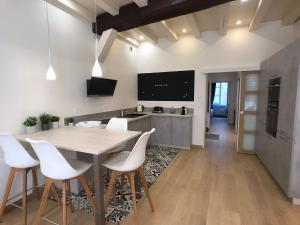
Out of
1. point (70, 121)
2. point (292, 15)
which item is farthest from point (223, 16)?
point (70, 121)

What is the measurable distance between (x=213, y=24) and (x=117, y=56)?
227 cm

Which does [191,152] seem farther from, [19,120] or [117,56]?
[19,120]

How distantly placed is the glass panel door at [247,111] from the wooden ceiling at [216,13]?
1.08 m

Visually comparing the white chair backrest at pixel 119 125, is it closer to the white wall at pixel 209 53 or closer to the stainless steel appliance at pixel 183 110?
the stainless steel appliance at pixel 183 110

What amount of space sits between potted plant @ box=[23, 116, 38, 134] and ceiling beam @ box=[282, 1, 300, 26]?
4314mm

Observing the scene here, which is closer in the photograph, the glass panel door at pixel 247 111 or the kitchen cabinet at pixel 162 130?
the glass panel door at pixel 247 111

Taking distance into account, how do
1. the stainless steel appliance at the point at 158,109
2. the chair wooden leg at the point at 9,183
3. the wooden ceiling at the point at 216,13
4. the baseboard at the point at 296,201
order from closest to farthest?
the chair wooden leg at the point at 9,183
the baseboard at the point at 296,201
the wooden ceiling at the point at 216,13
the stainless steel appliance at the point at 158,109

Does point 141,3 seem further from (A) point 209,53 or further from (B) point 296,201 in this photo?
(B) point 296,201

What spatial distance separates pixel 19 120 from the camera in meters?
2.29

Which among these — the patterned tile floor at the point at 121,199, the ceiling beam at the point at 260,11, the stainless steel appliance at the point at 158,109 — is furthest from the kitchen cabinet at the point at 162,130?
the ceiling beam at the point at 260,11

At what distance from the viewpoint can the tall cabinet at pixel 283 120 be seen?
7.11ft

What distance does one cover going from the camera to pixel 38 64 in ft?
8.11

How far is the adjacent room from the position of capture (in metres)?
1.95

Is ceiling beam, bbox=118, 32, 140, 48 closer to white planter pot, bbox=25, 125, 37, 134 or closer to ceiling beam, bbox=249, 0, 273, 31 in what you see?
ceiling beam, bbox=249, 0, 273, 31
